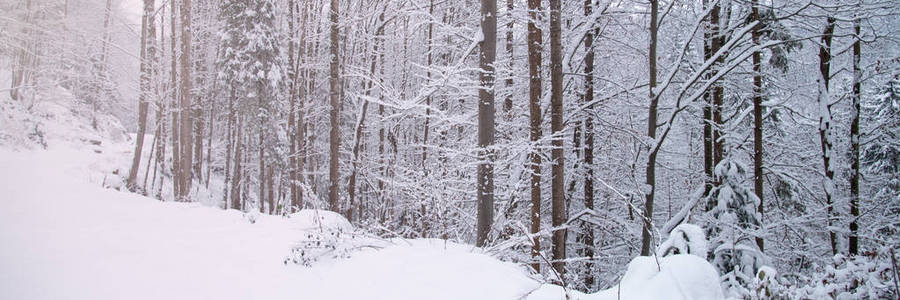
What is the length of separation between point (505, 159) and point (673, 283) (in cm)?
508

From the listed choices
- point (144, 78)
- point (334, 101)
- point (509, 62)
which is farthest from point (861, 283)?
point (144, 78)

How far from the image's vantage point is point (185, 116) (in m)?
14.1

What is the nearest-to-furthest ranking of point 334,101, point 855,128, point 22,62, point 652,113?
point 22,62
point 652,113
point 334,101
point 855,128

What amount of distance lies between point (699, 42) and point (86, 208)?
11574 millimetres

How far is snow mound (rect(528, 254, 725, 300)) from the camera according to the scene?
273 centimetres

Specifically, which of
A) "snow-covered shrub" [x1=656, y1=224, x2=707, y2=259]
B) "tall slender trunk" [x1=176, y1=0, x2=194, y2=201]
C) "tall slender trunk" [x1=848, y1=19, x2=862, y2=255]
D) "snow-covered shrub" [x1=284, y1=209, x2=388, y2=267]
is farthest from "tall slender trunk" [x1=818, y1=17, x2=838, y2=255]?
"tall slender trunk" [x1=176, y1=0, x2=194, y2=201]

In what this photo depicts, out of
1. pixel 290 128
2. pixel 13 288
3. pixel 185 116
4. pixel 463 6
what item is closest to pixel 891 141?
pixel 463 6

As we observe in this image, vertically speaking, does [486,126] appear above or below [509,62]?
below

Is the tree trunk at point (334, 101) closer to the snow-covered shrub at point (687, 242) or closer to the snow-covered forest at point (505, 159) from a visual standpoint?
the snow-covered forest at point (505, 159)

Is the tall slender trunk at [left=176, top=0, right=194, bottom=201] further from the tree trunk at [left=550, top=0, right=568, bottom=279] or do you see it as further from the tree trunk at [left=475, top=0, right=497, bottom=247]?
the tree trunk at [left=550, top=0, right=568, bottom=279]

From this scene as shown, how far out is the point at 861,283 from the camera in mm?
2975

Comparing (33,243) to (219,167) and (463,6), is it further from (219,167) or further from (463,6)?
(219,167)

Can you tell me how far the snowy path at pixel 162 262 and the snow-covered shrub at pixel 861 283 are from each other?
2.03 metres

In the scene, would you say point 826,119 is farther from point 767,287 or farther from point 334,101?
point 334,101
